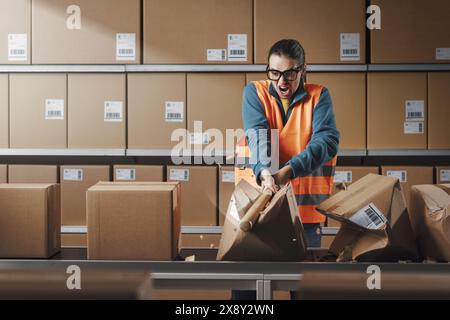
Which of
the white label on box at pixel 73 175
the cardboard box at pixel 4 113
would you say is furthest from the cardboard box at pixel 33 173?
the cardboard box at pixel 4 113

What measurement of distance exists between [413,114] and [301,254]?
166cm

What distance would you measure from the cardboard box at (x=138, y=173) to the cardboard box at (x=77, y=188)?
6 centimetres

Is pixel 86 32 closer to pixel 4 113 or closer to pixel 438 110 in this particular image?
pixel 4 113

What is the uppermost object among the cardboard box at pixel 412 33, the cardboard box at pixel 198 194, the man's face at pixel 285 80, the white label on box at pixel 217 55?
the cardboard box at pixel 412 33

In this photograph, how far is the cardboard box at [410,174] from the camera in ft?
8.94

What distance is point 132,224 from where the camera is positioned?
1.39m

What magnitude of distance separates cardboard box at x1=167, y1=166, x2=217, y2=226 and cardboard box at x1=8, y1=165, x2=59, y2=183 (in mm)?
628

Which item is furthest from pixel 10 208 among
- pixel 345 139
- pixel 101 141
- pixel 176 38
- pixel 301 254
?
pixel 345 139

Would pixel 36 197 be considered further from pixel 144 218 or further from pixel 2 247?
pixel 144 218

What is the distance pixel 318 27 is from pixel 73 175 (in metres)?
1.49

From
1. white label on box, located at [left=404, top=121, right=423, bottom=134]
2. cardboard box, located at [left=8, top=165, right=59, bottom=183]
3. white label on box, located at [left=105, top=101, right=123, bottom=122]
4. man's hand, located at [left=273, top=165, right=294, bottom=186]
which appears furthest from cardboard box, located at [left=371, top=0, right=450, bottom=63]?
cardboard box, located at [left=8, top=165, right=59, bottom=183]

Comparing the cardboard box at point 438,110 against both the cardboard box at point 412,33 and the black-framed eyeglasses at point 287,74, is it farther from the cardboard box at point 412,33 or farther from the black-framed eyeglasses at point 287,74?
the black-framed eyeglasses at point 287,74

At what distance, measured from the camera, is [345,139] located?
9.06 feet
